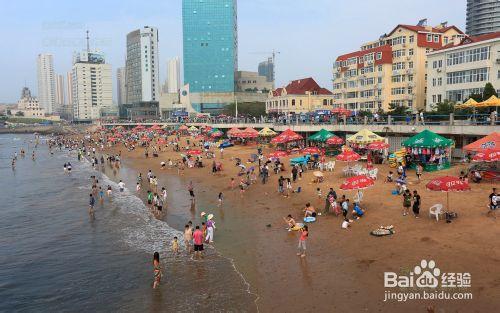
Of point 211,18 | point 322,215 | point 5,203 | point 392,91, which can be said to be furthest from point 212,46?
point 322,215

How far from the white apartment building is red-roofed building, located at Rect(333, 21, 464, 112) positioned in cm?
880

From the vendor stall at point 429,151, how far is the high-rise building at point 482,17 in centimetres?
12922

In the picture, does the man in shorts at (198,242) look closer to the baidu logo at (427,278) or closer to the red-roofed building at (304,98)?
the baidu logo at (427,278)

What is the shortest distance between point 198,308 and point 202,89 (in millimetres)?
127477

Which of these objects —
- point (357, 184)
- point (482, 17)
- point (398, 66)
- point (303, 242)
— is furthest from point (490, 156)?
point (482, 17)

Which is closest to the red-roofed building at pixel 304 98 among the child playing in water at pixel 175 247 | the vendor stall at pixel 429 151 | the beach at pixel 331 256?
the vendor stall at pixel 429 151

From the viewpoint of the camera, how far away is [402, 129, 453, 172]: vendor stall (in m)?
26.8

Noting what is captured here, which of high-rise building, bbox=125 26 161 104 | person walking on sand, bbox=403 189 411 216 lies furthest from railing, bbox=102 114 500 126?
high-rise building, bbox=125 26 161 104

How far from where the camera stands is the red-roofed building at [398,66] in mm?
59438

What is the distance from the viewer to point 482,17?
141750 millimetres

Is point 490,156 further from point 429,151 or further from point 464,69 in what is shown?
point 464,69

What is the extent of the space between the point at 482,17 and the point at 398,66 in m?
106

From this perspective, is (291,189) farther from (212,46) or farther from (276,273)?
(212,46)

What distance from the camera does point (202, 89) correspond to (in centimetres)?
13588
